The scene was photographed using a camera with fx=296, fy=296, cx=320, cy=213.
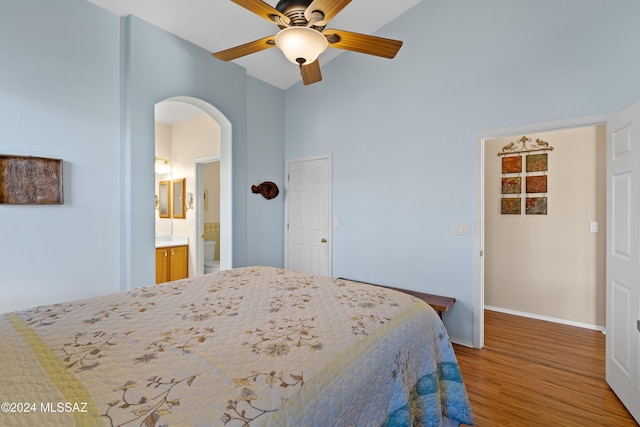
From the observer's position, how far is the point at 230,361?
876 mm

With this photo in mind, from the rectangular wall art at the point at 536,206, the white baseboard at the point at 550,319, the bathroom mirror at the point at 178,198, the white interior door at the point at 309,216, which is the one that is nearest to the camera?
the white baseboard at the point at 550,319

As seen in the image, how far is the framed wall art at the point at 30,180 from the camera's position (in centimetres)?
203

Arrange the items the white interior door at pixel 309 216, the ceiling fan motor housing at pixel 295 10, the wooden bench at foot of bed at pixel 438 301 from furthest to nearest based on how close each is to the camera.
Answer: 1. the white interior door at pixel 309 216
2. the wooden bench at foot of bed at pixel 438 301
3. the ceiling fan motor housing at pixel 295 10

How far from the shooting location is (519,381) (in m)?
2.25

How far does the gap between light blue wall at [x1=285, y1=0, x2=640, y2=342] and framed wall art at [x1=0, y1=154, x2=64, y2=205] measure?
259cm

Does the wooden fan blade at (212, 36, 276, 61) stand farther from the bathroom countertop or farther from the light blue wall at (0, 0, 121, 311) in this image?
the bathroom countertop

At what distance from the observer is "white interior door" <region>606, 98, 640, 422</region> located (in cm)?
181

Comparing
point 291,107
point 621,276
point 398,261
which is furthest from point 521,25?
point 291,107

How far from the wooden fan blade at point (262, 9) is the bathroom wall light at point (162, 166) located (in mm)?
3851

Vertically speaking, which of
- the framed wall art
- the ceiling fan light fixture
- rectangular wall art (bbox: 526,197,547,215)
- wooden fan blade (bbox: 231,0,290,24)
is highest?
wooden fan blade (bbox: 231,0,290,24)

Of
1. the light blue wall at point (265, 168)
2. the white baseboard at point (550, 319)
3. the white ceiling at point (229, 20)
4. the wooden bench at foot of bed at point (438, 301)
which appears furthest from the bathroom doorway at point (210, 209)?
the white baseboard at point (550, 319)

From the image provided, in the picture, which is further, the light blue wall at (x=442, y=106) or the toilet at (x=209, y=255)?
the toilet at (x=209, y=255)

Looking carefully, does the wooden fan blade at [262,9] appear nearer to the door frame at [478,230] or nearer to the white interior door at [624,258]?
the door frame at [478,230]

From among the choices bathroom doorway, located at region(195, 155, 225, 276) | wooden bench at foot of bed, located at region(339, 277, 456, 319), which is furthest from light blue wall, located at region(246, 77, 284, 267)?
wooden bench at foot of bed, located at region(339, 277, 456, 319)
